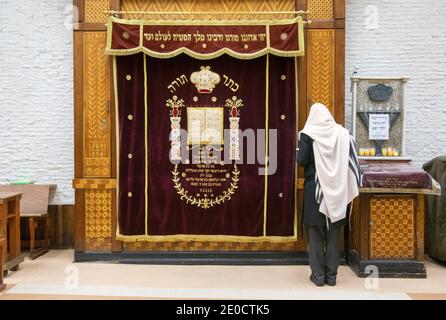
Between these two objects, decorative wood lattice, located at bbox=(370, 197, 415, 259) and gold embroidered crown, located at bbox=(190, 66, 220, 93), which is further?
gold embroidered crown, located at bbox=(190, 66, 220, 93)

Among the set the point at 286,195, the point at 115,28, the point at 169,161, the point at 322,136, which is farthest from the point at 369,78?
the point at 115,28

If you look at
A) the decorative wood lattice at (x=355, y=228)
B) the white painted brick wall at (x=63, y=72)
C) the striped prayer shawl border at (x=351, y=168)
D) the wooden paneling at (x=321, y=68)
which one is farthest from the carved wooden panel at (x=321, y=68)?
the decorative wood lattice at (x=355, y=228)

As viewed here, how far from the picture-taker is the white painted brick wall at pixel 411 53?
536 cm

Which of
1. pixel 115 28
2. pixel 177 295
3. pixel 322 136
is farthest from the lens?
pixel 115 28

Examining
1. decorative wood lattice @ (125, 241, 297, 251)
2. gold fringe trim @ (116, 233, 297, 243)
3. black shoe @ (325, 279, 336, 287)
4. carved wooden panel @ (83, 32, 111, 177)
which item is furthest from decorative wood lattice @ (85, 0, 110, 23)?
black shoe @ (325, 279, 336, 287)

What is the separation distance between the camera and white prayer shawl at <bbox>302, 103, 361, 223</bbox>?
4.04 meters

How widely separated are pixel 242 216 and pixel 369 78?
207 centimetres

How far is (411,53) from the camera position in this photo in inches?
211

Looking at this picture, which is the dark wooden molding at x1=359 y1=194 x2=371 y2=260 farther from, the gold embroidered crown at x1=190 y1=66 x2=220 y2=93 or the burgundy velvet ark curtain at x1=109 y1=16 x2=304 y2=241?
the gold embroidered crown at x1=190 y1=66 x2=220 y2=93

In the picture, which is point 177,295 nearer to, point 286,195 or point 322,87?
point 286,195

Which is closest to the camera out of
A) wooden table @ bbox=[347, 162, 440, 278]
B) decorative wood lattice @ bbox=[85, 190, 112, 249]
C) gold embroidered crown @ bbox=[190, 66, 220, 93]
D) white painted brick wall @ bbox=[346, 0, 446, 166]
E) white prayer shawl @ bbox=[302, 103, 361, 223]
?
white prayer shawl @ bbox=[302, 103, 361, 223]

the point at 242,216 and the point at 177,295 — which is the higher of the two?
the point at 242,216

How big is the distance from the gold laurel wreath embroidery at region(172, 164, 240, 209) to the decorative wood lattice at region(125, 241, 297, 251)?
17.7 inches

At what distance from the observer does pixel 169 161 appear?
4.82 m
